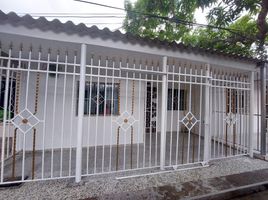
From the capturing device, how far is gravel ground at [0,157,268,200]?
120 inches

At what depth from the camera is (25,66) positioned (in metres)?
5.46

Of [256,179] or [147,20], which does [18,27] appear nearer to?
[256,179]

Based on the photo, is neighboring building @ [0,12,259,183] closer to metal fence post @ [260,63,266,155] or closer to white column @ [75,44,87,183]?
white column @ [75,44,87,183]

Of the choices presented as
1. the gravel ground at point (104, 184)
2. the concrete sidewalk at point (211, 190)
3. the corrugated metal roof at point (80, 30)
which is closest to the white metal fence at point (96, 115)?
the gravel ground at point (104, 184)

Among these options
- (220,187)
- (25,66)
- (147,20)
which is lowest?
(220,187)

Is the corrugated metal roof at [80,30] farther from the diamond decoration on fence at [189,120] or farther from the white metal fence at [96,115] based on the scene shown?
the diamond decoration on fence at [189,120]

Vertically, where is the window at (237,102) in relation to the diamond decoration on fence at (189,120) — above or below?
above

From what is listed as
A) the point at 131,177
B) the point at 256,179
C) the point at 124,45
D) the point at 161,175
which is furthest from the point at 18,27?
the point at 256,179

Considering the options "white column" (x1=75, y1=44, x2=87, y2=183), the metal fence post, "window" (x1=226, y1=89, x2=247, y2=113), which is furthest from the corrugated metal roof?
the metal fence post

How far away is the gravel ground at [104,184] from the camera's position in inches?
120

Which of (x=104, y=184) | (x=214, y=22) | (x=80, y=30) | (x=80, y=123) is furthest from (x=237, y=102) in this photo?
(x=80, y=30)

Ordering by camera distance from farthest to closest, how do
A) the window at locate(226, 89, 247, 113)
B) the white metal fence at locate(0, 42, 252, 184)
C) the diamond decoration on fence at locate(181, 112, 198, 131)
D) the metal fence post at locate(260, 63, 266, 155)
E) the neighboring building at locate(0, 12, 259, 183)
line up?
the window at locate(226, 89, 247, 113), the metal fence post at locate(260, 63, 266, 155), the diamond decoration on fence at locate(181, 112, 198, 131), the white metal fence at locate(0, 42, 252, 184), the neighboring building at locate(0, 12, 259, 183)

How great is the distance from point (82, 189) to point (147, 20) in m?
7.38

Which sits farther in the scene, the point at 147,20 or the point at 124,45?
the point at 147,20
